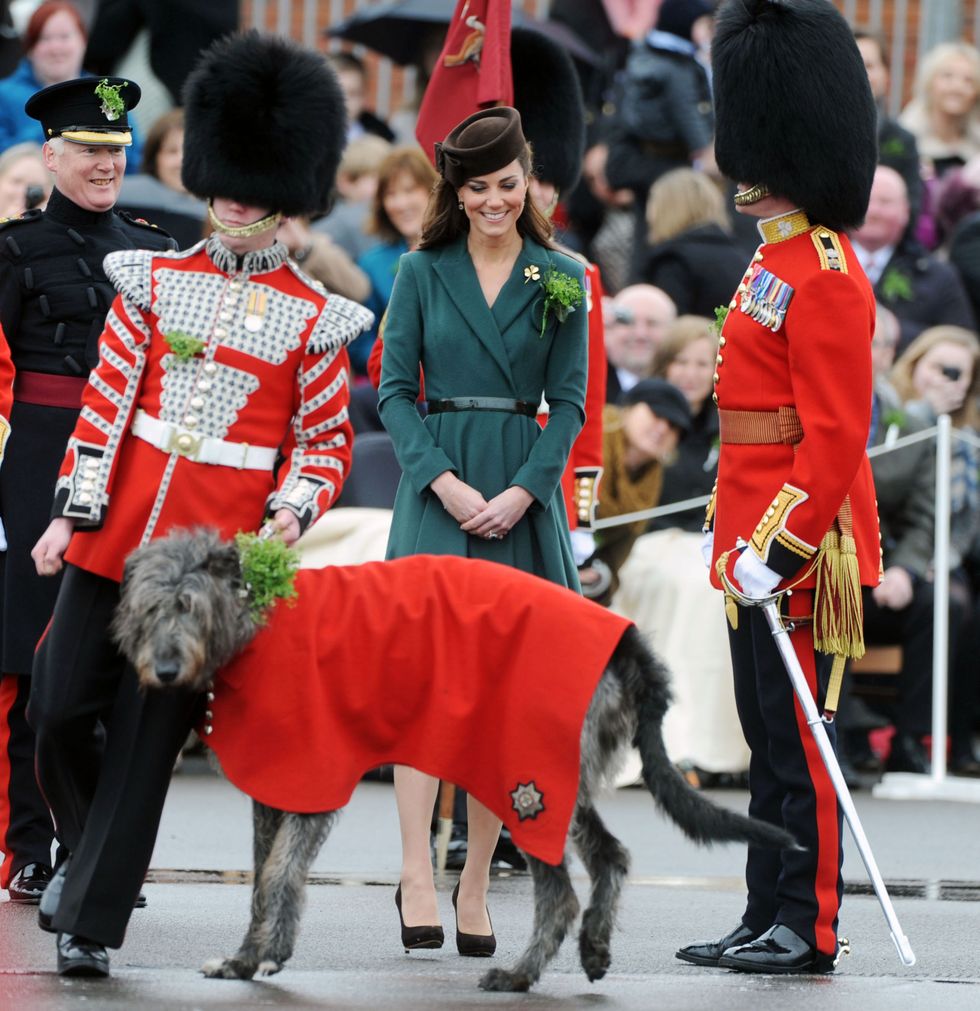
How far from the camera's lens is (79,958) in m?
5.69

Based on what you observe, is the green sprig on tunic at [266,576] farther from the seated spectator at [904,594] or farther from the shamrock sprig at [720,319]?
the seated spectator at [904,594]

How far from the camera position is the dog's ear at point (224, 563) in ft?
18.3

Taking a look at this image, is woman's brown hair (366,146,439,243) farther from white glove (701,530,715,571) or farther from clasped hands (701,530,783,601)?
clasped hands (701,530,783,601)

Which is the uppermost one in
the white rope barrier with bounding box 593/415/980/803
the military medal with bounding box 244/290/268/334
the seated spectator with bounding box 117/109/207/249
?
the military medal with bounding box 244/290/268/334

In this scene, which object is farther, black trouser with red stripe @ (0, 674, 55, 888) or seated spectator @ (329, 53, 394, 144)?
seated spectator @ (329, 53, 394, 144)

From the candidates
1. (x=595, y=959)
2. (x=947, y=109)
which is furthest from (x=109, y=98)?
(x=947, y=109)

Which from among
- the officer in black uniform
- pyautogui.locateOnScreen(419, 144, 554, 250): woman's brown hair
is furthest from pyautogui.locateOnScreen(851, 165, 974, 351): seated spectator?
the officer in black uniform

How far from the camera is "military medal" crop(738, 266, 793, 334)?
6125 millimetres

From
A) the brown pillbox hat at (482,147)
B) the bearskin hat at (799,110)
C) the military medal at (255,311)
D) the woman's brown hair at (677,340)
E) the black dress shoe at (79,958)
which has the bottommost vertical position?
the black dress shoe at (79,958)

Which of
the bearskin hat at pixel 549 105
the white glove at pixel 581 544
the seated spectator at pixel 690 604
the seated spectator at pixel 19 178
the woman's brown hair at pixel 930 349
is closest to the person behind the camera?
the white glove at pixel 581 544

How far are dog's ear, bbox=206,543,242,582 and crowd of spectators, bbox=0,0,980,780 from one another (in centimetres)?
345

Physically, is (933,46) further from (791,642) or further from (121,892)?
(121,892)

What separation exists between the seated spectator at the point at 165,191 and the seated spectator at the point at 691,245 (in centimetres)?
270

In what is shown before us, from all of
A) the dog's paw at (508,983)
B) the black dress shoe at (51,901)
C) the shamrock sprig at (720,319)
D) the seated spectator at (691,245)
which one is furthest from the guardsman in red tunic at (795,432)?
the seated spectator at (691,245)
